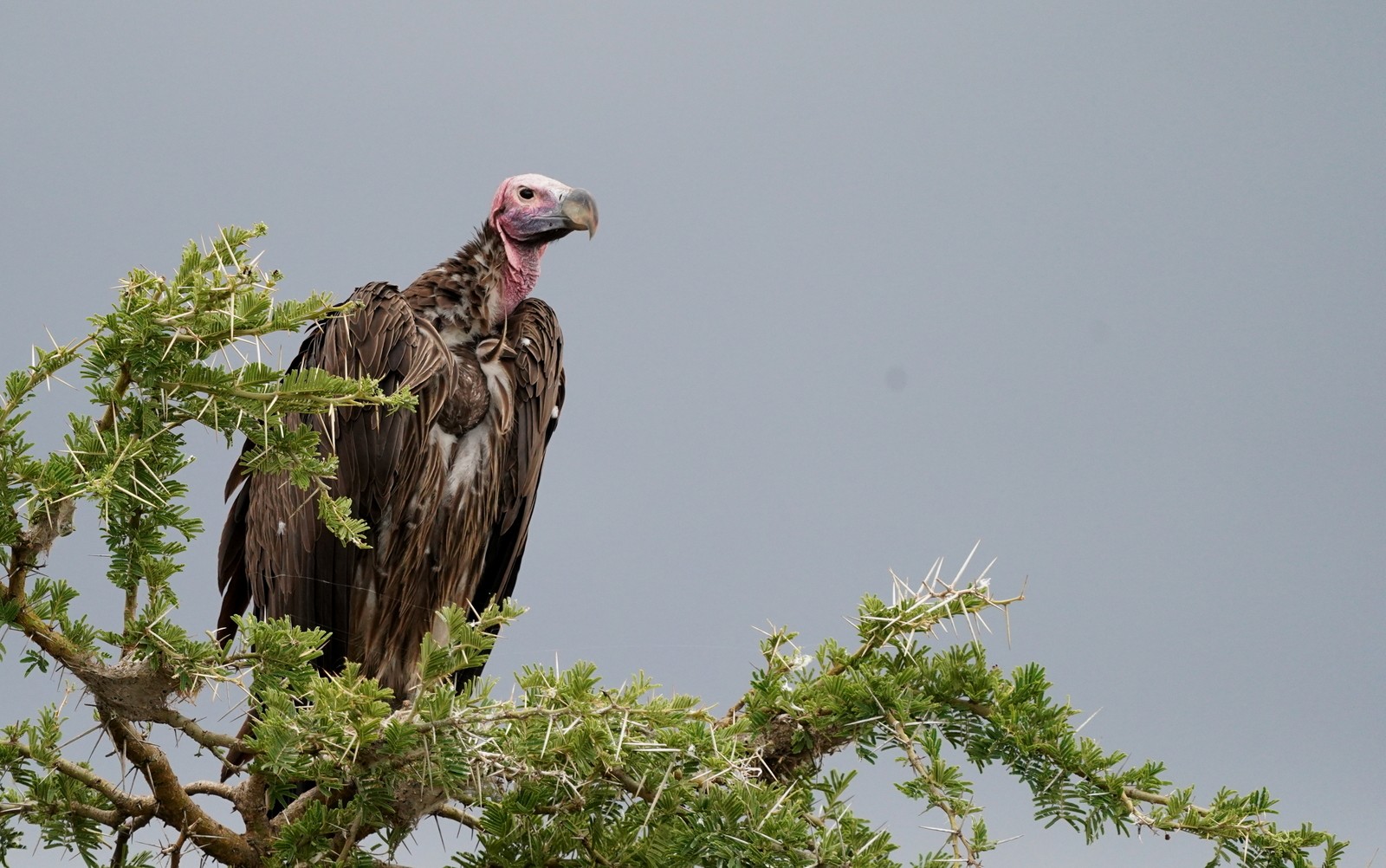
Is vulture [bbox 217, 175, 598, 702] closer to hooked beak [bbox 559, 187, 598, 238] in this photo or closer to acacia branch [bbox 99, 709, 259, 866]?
hooked beak [bbox 559, 187, 598, 238]

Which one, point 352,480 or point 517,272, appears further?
point 517,272

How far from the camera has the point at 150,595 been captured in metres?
2.16

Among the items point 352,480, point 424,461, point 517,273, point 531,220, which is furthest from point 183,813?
point 531,220

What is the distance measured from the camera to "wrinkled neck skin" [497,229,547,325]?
13.8ft

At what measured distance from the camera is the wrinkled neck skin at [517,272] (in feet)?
13.8

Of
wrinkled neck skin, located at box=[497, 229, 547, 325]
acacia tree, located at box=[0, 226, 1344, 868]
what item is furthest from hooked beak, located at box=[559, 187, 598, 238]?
acacia tree, located at box=[0, 226, 1344, 868]

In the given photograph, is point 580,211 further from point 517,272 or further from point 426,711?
point 426,711

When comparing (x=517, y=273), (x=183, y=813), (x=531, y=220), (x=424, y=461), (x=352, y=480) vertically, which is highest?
(x=531, y=220)

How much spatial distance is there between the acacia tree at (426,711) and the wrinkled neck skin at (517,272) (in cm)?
201

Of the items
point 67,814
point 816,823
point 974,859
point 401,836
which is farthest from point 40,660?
point 974,859

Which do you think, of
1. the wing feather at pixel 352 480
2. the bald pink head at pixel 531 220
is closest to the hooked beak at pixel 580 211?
the bald pink head at pixel 531 220

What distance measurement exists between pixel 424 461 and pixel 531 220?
893 millimetres

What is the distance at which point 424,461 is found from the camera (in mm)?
3914

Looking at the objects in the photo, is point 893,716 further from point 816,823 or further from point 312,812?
point 312,812
